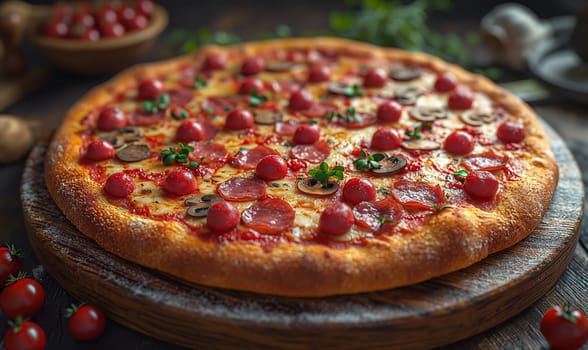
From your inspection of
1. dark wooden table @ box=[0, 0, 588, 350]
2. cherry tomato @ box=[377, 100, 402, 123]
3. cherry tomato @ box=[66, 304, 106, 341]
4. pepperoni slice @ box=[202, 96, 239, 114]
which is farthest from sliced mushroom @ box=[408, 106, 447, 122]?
cherry tomato @ box=[66, 304, 106, 341]

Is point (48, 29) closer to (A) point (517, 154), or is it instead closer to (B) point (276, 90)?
(B) point (276, 90)

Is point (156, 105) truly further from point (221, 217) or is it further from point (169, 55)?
point (169, 55)

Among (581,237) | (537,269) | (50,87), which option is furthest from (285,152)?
(50,87)

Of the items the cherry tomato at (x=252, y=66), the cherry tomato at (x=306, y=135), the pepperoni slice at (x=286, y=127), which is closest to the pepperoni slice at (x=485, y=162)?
the cherry tomato at (x=306, y=135)

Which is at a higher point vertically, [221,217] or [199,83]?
[221,217]

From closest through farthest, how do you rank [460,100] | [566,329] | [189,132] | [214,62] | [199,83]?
[566,329] → [189,132] → [460,100] → [199,83] → [214,62]

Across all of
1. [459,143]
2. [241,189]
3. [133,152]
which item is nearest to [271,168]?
[241,189]
